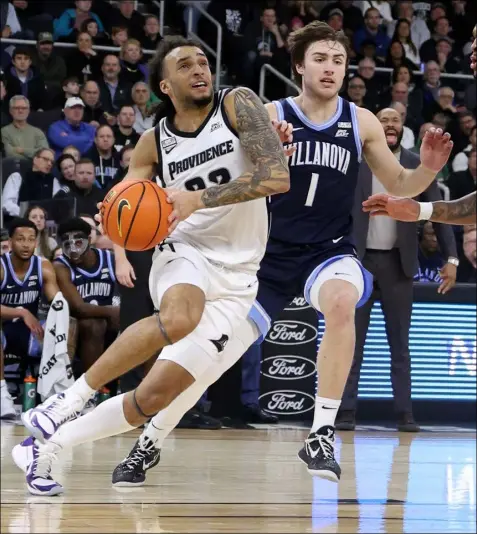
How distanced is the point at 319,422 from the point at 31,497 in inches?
53.8

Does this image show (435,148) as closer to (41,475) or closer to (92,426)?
(92,426)

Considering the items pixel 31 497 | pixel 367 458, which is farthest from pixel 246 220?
pixel 367 458

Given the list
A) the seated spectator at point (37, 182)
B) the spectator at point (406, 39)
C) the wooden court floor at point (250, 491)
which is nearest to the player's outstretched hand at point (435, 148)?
the wooden court floor at point (250, 491)

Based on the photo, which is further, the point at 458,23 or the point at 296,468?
the point at 458,23

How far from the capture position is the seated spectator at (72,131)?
11695 millimetres

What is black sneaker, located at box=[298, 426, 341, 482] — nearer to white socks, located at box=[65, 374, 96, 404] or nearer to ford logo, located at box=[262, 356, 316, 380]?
white socks, located at box=[65, 374, 96, 404]

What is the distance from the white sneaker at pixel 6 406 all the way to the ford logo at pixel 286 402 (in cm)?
194

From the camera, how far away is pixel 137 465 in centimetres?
525

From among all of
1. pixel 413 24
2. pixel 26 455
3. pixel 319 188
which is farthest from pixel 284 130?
pixel 413 24

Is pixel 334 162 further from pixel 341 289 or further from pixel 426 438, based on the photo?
pixel 426 438

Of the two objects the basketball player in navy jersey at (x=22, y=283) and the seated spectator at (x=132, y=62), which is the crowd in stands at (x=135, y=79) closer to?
the seated spectator at (x=132, y=62)

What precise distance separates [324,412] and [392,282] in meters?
3.41

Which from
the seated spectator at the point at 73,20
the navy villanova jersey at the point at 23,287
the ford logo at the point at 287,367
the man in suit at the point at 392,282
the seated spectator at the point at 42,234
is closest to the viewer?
the man in suit at the point at 392,282

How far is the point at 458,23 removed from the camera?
53.6 feet
